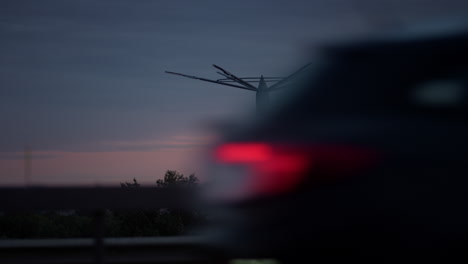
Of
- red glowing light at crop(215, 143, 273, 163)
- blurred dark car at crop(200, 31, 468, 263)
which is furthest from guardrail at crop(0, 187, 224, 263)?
blurred dark car at crop(200, 31, 468, 263)

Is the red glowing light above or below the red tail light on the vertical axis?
above

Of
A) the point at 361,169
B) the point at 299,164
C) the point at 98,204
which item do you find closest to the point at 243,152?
the point at 299,164

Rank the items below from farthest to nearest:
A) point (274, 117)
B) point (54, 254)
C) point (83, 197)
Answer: point (54, 254), point (83, 197), point (274, 117)

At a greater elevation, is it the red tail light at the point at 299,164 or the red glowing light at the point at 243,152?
the red glowing light at the point at 243,152

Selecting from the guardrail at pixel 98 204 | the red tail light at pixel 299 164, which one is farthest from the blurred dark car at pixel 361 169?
the guardrail at pixel 98 204

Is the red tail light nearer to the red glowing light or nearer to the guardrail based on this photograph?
the red glowing light

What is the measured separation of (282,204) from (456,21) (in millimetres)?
1959

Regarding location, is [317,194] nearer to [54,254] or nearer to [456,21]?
[456,21]

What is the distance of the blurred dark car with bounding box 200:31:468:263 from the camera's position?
4.71 meters

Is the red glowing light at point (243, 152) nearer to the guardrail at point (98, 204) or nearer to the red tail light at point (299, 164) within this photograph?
the red tail light at point (299, 164)

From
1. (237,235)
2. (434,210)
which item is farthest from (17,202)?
(434,210)

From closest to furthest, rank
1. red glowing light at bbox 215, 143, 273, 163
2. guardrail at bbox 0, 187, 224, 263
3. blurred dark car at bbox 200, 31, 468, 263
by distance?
blurred dark car at bbox 200, 31, 468, 263 → red glowing light at bbox 215, 143, 273, 163 → guardrail at bbox 0, 187, 224, 263

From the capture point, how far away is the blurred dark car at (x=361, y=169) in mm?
4707

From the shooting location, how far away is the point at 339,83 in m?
4.92
